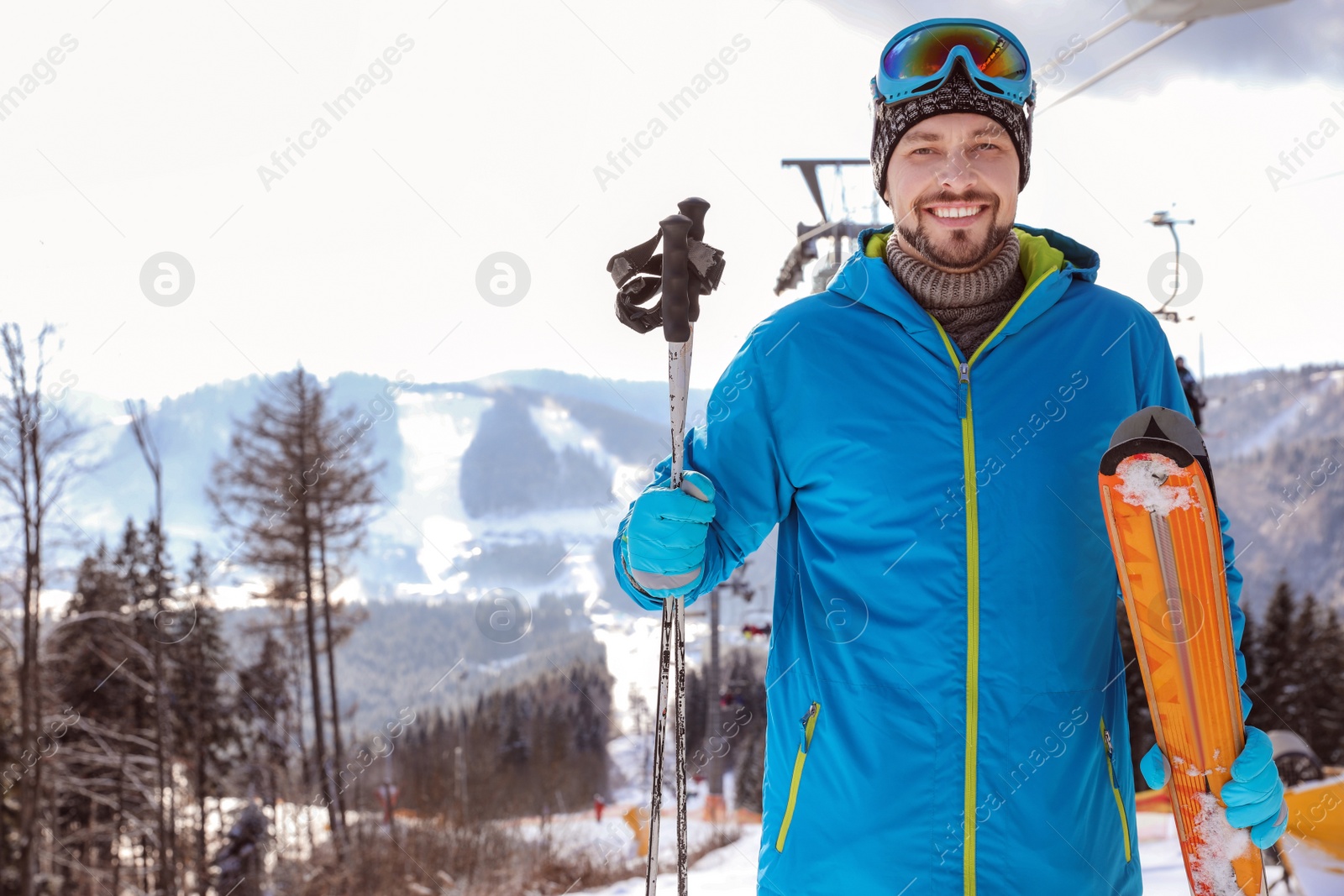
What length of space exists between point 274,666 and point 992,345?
74.6 feet

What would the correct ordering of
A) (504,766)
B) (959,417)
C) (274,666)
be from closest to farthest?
(959,417), (274,666), (504,766)

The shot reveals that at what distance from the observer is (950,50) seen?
1.73 meters

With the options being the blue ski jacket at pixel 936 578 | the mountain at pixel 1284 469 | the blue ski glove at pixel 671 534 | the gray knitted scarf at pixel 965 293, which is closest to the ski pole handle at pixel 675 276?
the blue ski jacket at pixel 936 578

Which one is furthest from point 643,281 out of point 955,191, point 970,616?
point 970,616

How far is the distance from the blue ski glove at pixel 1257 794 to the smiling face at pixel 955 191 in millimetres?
994

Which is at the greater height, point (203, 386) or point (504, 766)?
point (203, 386)

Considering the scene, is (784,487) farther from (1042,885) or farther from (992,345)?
(1042,885)

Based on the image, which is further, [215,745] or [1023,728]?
[215,745]

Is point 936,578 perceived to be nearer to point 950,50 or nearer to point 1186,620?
point 1186,620

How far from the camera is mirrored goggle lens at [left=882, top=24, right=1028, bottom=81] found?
1.74 m

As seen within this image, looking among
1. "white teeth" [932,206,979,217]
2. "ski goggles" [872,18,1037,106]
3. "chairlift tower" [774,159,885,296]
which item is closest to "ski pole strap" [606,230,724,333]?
"white teeth" [932,206,979,217]

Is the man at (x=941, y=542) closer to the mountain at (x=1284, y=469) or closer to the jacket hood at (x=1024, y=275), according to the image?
the jacket hood at (x=1024, y=275)

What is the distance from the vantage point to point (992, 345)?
153cm

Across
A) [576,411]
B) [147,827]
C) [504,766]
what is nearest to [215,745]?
[147,827]
